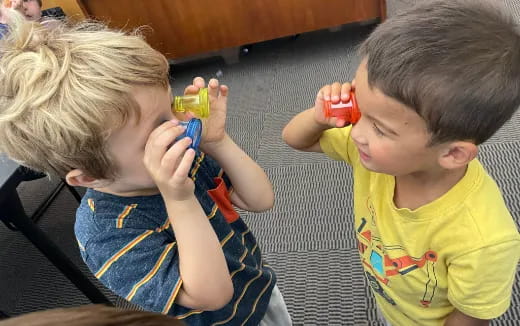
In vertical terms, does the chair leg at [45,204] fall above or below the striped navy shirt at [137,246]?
below

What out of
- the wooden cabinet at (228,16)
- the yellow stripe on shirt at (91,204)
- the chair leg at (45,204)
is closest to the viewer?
the yellow stripe on shirt at (91,204)

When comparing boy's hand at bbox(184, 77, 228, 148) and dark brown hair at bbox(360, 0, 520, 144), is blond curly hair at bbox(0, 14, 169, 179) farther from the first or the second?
dark brown hair at bbox(360, 0, 520, 144)

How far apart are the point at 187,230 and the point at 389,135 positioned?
1.16 feet

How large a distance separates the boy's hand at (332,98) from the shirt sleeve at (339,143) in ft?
0.21

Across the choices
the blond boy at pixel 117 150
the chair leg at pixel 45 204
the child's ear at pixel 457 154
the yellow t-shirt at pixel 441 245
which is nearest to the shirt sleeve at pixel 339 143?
the yellow t-shirt at pixel 441 245

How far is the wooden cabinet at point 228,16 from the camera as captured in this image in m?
2.38

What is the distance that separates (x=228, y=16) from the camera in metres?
2.44

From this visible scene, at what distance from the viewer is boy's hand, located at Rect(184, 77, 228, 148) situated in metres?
0.79

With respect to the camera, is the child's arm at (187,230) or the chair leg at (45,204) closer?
the child's arm at (187,230)

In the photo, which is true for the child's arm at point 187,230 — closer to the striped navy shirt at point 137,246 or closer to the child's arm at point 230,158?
the striped navy shirt at point 137,246

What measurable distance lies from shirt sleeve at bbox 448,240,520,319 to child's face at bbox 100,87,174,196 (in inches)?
20.8

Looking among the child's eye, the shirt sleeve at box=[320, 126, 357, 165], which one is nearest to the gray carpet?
the shirt sleeve at box=[320, 126, 357, 165]

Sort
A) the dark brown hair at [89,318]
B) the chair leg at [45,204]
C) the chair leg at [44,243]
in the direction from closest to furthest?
the dark brown hair at [89,318] < the chair leg at [44,243] < the chair leg at [45,204]

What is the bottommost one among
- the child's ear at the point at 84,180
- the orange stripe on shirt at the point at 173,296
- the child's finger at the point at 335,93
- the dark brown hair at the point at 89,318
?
the orange stripe on shirt at the point at 173,296
